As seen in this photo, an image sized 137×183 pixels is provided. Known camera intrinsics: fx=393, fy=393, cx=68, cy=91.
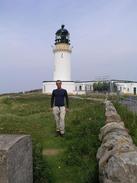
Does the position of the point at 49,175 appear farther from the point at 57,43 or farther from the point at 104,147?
the point at 57,43

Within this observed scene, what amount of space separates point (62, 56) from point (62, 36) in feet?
12.5

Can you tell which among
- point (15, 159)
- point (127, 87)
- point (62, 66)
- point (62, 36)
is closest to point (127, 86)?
point (127, 87)

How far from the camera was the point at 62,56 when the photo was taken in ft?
245

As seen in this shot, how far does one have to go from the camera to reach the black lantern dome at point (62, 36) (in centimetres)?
7475

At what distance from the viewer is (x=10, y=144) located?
4195 mm

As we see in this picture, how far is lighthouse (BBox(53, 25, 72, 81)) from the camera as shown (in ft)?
244

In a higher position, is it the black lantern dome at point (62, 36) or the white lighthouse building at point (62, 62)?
the black lantern dome at point (62, 36)

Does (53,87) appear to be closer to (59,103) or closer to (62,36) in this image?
(62,36)

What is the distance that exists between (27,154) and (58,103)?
7071mm

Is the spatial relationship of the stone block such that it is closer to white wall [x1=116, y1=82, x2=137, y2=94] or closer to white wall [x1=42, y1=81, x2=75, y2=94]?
white wall [x1=42, y1=81, x2=75, y2=94]

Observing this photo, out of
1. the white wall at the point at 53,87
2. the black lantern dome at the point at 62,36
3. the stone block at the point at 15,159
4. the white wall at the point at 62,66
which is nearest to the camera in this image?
the stone block at the point at 15,159

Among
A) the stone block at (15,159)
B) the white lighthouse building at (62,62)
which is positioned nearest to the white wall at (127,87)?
the white lighthouse building at (62,62)

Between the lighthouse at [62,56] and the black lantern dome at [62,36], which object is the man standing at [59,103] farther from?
the black lantern dome at [62,36]

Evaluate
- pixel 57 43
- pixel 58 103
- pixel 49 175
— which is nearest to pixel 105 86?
pixel 57 43
